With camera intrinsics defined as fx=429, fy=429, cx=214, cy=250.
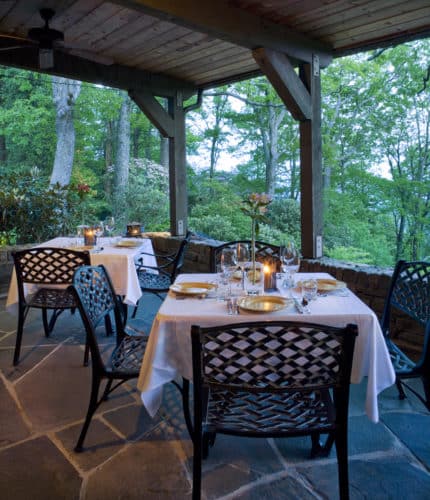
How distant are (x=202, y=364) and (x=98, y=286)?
3.28ft

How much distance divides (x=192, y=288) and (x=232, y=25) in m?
2.18

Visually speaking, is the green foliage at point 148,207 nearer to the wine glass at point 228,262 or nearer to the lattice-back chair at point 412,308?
the wine glass at point 228,262

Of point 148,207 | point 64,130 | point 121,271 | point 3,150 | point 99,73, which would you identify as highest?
point 64,130

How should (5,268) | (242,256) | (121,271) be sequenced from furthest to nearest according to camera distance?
(5,268), (121,271), (242,256)

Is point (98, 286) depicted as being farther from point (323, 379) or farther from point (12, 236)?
point (12, 236)

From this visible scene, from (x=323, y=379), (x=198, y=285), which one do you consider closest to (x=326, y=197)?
(x=198, y=285)

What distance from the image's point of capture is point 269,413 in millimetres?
1643

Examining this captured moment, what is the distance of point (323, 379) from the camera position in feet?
5.06

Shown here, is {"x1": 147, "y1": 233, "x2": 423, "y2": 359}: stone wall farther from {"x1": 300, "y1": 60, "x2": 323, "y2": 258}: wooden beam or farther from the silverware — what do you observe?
the silverware

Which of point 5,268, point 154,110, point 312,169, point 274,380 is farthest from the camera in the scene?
point 154,110

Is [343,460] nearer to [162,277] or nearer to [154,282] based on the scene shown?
[154,282]

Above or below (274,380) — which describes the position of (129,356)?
below

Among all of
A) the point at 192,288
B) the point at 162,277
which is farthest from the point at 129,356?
the point at 162,277

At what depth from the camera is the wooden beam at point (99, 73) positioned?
4410mm
